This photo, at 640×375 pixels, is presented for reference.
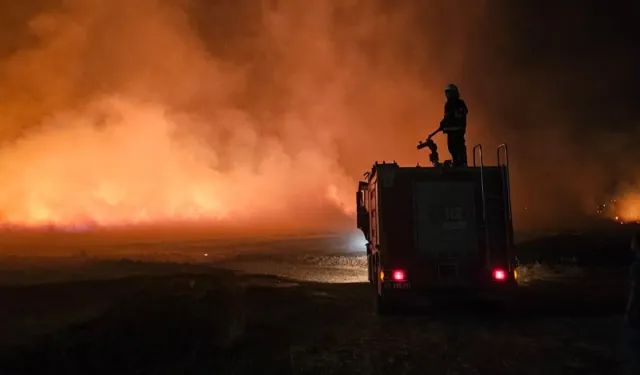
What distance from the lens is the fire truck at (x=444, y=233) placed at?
32.1 feet

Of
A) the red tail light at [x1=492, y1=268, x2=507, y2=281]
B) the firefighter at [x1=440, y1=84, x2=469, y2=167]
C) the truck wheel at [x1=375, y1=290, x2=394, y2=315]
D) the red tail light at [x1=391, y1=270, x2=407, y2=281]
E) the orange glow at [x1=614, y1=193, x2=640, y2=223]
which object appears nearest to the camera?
the red tail light at [x1=492, y1=268, x2=507, y2=281]

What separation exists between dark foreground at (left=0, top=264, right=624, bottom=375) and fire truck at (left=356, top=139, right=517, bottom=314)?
763 millimetres

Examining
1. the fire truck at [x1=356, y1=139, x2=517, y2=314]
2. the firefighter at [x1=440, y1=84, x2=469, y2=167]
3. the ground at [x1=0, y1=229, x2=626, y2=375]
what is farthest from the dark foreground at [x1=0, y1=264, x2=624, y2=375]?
the firefighter at [x1=440, y1=84, x2=469, y2=167]

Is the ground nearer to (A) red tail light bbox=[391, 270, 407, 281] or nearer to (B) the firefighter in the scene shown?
(A) red tail light bbox=[391, 270, 407, 281]

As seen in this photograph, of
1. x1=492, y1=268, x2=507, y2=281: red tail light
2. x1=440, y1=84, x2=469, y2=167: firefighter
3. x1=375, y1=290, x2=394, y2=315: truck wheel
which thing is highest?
x1=440, y1=84, x2=469, y2=167: firefighter

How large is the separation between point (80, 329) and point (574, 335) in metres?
8.99

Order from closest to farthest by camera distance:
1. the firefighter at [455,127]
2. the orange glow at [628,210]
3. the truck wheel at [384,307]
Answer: the truck wheel at [384,307], the firefighter at [455,127], the orange glow at [628,210]

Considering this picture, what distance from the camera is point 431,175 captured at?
10.1 metres

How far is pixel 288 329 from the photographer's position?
9.77 m

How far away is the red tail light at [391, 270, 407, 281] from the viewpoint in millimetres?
9852

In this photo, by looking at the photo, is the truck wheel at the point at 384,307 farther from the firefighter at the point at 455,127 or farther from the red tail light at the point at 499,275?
the firefighter at the point at 455,127

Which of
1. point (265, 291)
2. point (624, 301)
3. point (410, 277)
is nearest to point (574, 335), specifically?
point (410, 277)

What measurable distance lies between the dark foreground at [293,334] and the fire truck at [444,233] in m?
0.76

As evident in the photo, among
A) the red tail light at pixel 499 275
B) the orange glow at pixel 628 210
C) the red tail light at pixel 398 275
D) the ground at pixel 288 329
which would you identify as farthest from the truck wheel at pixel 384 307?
the orange glow at pixel 628 210
